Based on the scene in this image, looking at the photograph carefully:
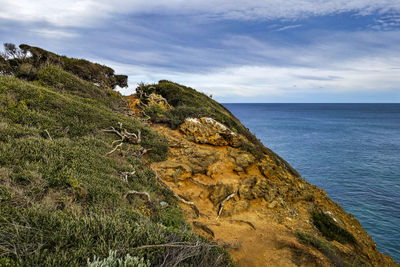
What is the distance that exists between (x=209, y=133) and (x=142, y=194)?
7558 millimetres

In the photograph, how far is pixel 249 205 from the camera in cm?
973

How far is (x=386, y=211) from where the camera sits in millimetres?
17297

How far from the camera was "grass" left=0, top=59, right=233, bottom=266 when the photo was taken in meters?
3.02

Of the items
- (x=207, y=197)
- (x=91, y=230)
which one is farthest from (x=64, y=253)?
(x=207, y=197)

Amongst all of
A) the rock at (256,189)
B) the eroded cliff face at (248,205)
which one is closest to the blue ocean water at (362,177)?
the eroded cliff face at (248,205)

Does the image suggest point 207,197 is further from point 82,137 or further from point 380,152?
point 380,152

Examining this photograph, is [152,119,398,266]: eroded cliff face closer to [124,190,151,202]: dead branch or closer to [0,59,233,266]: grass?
[0,59,233,266]: grass

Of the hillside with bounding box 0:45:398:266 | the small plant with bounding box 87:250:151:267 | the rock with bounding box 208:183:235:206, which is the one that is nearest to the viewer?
the small plant with bounding box 87:250:151:267

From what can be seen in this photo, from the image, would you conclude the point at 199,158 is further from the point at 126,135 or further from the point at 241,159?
the point at 126,135

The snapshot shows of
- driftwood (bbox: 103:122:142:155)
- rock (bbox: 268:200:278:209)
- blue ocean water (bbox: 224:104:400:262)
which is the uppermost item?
driftwood (bbox: 103:122:142:155)

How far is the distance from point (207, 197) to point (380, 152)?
129 feet

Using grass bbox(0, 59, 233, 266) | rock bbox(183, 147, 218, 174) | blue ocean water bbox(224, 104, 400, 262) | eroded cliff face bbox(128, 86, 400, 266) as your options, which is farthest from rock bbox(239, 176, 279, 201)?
blue ocean water bbox(224, 104, 400, 262)

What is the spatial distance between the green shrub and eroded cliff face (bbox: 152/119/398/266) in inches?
10.3

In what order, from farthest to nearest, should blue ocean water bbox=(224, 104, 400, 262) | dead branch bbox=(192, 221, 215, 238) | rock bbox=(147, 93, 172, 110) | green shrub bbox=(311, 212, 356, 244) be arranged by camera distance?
1. rock bbox=(147, 93, 172, 110)
2. blue ocean water bbox=(224, 104, 400, 262)
3. green shrub bbox=(311, 212, 356, 244)
4. dead branch bbox=(192, 221, 215, 238)
